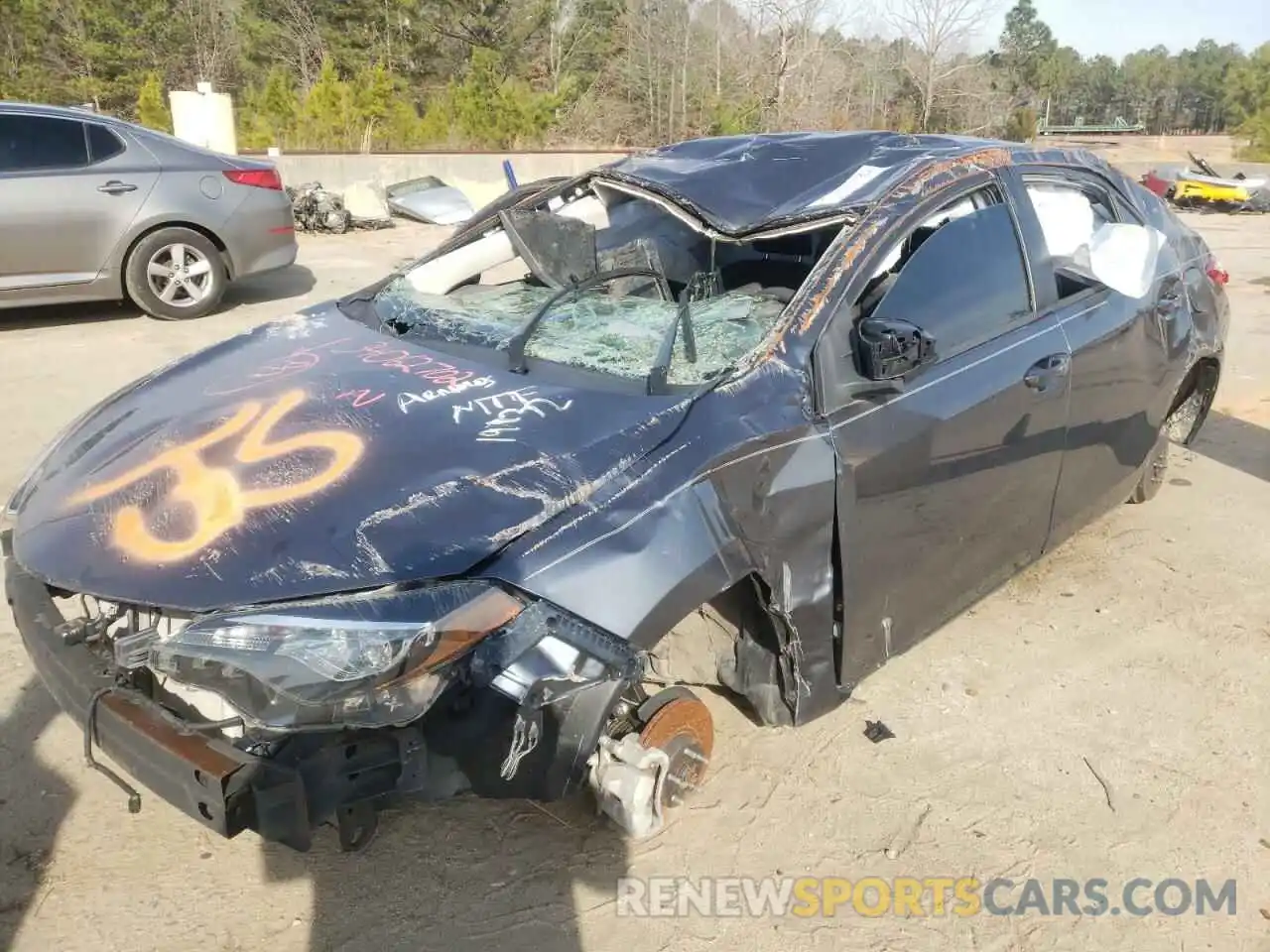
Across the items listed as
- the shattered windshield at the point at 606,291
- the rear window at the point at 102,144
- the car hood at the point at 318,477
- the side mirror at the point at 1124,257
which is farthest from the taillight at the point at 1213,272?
the rear window at the point at 102,144

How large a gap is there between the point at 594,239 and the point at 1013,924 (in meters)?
2.57

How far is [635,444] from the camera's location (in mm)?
2295

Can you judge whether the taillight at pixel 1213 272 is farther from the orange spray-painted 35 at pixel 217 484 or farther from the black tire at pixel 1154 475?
the orange spray-painted 35 at pixel 217 484

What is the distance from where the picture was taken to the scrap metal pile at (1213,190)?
18234 mm

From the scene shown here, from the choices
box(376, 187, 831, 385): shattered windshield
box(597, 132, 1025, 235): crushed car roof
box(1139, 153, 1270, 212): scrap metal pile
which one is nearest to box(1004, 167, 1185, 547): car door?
box(597, 132, 1025, 235): crushed car roof

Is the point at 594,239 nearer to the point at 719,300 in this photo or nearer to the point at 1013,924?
the point at 719,300

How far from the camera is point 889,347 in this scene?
2553 millimetres

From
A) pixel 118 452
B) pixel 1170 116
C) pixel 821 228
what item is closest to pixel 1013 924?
pixel 821 228

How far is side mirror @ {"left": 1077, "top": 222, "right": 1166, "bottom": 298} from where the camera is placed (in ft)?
11.8

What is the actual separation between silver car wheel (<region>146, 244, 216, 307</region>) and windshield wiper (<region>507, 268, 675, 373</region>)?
212 inches

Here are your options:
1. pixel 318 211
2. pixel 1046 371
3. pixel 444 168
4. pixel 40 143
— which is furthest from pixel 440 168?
pixel 1046 371

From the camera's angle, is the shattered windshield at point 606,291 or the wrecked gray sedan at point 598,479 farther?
the shattered windshield at point 606,291

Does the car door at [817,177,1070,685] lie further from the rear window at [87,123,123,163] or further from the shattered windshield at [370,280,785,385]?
the rear window at [87,123,123,163]

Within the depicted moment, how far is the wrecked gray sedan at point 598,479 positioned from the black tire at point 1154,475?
0.63 meters
